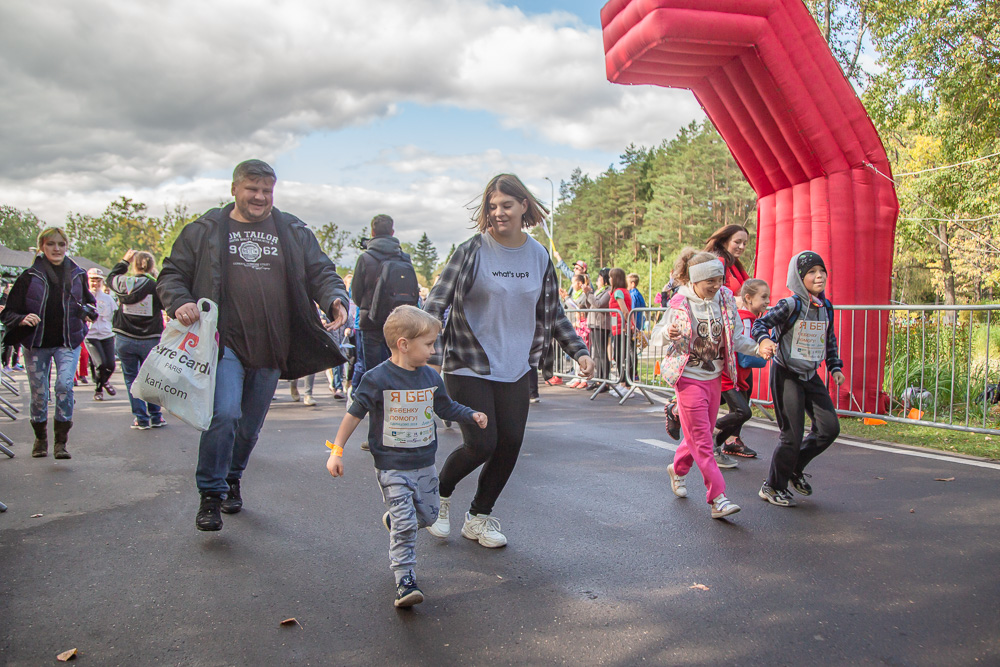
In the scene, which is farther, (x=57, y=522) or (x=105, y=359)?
(x=105, y=359)

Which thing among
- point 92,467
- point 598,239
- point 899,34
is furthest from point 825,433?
point 598,239

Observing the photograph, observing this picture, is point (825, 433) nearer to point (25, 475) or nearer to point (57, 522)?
point (57, 522)

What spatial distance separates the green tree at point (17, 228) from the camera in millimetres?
98000

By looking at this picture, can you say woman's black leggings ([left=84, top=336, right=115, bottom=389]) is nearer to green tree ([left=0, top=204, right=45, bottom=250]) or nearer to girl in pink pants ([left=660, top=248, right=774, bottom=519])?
girl in pink pants ([left=660, top=248, right=774, bottom=519])

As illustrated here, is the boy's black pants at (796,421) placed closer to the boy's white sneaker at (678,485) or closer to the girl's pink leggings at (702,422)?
the girl's pink leggings at (702,422)

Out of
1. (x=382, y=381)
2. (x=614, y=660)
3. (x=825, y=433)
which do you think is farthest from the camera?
(x=825, y=433)

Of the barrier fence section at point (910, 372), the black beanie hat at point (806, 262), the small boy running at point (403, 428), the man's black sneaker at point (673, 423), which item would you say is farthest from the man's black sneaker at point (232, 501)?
the barrier fence section at point (910, 372)

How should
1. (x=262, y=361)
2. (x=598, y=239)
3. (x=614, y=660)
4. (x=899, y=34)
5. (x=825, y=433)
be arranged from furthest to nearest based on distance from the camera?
1. (x=598, y=239)
2. (x=899, y=34)
3. (x=825, y=433)
4. (x=262, y=361)
5. (x=614, y=660)

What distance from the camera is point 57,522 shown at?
464 centimetres

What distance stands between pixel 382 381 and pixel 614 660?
1.54 meters

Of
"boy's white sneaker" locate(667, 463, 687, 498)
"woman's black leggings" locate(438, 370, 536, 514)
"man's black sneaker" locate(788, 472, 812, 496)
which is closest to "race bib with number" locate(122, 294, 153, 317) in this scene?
"woman's black leggings" locate(438, 370, 536, 514)

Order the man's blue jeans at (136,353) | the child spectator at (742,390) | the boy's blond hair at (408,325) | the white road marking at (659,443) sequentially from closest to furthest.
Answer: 1. the boy's blond hair at (408,325)
2. the child spectator at (742,390)
3. the white road marking at (659,443)
4. the man's blue jeans at (136,353)

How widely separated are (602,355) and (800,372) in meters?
7.26

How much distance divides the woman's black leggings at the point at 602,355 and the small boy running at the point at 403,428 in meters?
8.82
